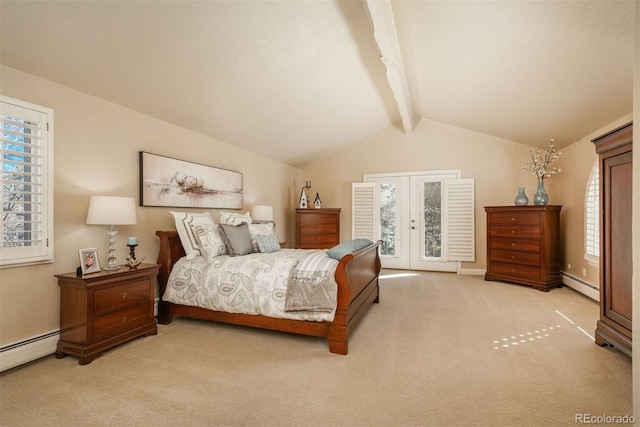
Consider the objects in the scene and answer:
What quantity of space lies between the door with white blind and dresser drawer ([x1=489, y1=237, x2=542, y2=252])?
0.58 meters

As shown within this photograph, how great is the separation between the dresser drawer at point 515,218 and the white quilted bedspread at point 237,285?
3745 millimetres

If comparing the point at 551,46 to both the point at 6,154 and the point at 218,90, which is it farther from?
the point at 6,154

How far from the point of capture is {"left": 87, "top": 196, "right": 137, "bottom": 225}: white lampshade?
2533 mm

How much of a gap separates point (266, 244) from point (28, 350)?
7.01ft

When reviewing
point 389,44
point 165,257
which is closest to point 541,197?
point 389,44

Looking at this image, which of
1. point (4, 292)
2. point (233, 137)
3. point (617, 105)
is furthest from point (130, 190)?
point (617, 105)

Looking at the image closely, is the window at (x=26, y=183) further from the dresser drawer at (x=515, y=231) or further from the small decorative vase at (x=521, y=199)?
the small decorative vase at (x=521, y=199)

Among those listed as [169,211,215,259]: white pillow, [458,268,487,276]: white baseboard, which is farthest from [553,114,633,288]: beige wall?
[169,211,215,259]: white pillow

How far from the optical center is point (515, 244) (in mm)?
4863

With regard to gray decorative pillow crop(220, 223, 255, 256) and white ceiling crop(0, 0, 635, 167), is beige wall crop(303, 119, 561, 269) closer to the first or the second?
white ceiling crop(0, 0, 635, 167)

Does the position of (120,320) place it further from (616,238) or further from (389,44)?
(616,238)

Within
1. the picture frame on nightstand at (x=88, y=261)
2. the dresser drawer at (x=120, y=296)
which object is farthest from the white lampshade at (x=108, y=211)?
the dresser drawer at (x=120, y=296)

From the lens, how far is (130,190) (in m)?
3.17

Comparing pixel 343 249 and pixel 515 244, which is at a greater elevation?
pixel 343 249
